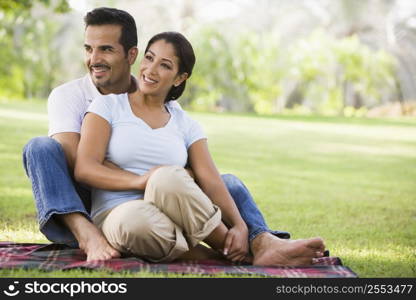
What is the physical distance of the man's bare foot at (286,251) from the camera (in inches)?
121

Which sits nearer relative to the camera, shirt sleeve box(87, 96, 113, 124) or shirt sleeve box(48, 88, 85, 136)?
shirt sleeve box(87, 96, 113, 124)

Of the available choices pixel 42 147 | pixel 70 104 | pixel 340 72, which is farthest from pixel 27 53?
pixel 42 147

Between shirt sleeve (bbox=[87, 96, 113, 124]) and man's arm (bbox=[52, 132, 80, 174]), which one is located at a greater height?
shirt sleeve (bbox=[87, 96, 113, 124])

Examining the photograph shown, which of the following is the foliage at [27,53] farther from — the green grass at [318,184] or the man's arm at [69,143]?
the man's arm at [69,143]

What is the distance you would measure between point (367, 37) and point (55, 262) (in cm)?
2946

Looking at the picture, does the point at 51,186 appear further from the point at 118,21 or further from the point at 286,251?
the point at 286,251

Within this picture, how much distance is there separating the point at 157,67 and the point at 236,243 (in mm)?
894

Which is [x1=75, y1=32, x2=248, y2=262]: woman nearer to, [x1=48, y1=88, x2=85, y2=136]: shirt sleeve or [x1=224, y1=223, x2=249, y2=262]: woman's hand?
[x1=224, y1=223, x2=249, y2=262]: woman's hand

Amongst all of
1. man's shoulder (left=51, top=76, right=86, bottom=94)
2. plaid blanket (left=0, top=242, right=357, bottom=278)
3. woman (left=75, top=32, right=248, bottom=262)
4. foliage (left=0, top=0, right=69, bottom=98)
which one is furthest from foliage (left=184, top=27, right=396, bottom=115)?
plaid blanket (left=0, top=242, right=357, bottom=278)

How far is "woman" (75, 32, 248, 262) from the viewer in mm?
2869

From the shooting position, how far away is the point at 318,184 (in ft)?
25.1

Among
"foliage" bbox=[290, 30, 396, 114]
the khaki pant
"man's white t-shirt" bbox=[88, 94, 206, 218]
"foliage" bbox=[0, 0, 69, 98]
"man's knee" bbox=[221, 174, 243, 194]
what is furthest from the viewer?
"foliage" bbox=[0, 0, 69, 98]

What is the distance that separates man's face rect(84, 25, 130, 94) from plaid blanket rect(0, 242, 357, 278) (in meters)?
0.86

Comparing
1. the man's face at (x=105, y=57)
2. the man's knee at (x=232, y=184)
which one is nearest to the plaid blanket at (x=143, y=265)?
the man's knee at (x=232, y=184)
